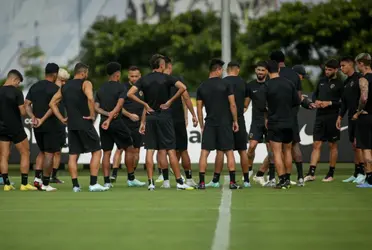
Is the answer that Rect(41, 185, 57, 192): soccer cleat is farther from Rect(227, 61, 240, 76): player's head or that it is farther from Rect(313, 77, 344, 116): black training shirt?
Rect(313, 77, 344, 116): black training shirt

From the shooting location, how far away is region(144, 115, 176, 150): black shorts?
20.3 meters

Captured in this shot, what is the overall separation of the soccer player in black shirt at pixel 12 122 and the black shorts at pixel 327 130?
5.56 metres

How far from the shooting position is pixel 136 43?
8288 centimetres

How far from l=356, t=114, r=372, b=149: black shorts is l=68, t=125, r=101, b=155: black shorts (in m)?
4.42

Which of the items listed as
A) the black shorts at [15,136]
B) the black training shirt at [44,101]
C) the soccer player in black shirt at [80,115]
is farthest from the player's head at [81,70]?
the black shorts at [15,136]

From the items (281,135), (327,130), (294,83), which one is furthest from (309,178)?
(281,135)

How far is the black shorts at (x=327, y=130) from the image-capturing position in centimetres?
2300

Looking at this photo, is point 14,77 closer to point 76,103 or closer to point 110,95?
point 76,103

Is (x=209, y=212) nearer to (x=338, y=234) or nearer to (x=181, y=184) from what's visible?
(x=338, y=234)

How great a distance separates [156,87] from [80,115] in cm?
135

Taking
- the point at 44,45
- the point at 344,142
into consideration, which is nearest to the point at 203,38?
the point at 44,45

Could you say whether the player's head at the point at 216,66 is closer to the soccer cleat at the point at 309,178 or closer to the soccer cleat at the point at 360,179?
the soccer cleat at the point at 309,178

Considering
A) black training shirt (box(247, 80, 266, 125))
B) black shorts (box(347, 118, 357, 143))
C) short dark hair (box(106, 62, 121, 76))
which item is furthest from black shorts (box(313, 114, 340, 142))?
short dark hair (box(106, 62, 121, 76))

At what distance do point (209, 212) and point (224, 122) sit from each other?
508cm
